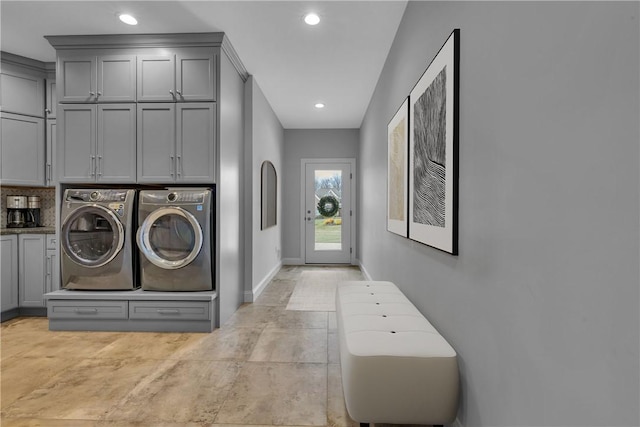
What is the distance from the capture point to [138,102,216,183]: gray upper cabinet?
3094 millimetres

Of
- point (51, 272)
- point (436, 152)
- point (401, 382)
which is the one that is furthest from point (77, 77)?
point (401, 382)

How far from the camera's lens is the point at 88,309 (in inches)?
119

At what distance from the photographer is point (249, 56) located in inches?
138

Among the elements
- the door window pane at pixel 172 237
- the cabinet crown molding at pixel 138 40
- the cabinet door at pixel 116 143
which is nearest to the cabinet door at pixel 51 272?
the cabinet door at pixel 116 143

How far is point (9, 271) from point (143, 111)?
2.17 meters

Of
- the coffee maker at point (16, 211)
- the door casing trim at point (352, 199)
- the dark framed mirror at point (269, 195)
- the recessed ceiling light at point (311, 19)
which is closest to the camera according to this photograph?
the recessed ceiling light at point (311, 19)

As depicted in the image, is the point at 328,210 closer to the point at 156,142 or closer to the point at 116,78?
the point at 156,142

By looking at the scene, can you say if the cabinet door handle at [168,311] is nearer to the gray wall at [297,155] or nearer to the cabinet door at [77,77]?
the cabinet door at [77,77]

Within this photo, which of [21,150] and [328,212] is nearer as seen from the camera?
[21,150]

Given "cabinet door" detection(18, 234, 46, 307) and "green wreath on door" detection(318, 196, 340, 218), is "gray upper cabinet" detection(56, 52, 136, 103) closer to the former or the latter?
"cabinet door" detection(18, 234, 46, 307)

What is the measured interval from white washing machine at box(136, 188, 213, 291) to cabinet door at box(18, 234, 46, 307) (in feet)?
4.48

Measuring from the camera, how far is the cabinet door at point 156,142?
10.2ft

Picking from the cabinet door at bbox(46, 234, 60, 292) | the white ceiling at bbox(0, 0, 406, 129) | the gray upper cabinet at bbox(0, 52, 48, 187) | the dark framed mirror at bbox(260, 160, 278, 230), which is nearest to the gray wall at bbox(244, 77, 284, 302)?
the dark framed mirror at bbox(260, 160, 278, 230)

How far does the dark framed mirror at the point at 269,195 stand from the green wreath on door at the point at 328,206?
1.18 m
